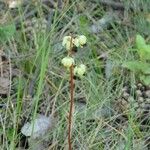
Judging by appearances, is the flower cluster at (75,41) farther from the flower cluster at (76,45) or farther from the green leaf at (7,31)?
the green leaf at (7,31)

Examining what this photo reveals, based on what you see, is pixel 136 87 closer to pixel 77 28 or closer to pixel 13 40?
pixel 77 28

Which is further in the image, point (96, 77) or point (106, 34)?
point (106, 34)

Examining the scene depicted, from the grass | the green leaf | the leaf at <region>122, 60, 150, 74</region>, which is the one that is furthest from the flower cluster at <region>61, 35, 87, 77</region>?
the green leaf

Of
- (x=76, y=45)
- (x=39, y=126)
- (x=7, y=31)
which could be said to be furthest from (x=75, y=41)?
(x=7, y=31)

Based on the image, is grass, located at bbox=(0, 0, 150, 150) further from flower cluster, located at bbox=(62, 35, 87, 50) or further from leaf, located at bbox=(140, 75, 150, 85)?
flower cluster, located at bbox=(62, 35, 87, 50)

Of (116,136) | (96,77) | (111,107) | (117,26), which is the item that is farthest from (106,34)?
(116,136)

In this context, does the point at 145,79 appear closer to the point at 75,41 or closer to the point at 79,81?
the point at 79,81
